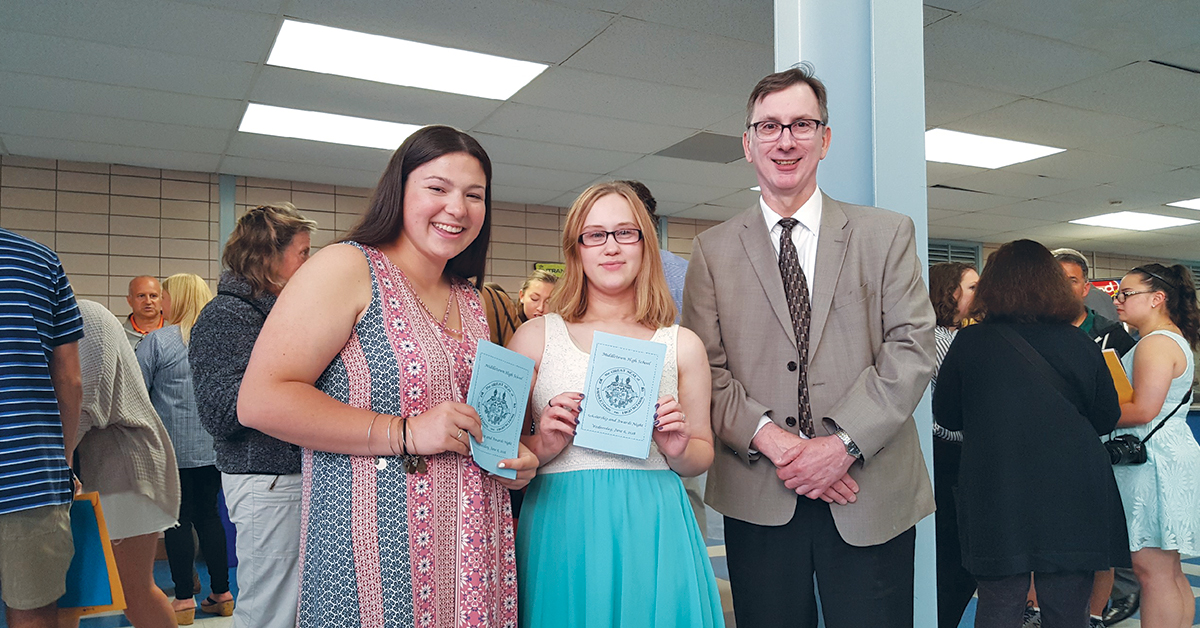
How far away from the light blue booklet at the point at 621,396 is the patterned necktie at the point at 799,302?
39cm

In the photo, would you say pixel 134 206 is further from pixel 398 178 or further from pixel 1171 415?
pixel 1171 415

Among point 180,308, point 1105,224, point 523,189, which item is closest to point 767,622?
point 180,308

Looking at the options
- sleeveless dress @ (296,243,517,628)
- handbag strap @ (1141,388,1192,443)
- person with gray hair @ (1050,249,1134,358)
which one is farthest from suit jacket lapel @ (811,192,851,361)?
person with gray hair @ (1050,249,1134,358)

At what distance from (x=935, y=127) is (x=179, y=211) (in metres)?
6.50

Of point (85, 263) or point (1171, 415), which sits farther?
point (85, 263)

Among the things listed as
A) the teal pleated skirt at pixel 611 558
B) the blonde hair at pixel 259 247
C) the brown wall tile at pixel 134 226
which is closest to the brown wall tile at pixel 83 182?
the brown wall tile at pixel 134 226

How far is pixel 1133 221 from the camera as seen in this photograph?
391 inches

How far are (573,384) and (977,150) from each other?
6187 mm

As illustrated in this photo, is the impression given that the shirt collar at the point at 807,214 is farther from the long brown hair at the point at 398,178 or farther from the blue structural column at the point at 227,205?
the blue structural column at the point at 227,205

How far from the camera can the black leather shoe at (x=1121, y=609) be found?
3678 millimetres

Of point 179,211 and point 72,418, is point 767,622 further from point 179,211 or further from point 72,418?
point 179,211

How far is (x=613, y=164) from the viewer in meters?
6.90

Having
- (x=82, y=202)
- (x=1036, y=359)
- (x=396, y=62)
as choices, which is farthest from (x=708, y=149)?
(x=82, y=202)

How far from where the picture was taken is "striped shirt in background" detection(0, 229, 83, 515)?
180cm
